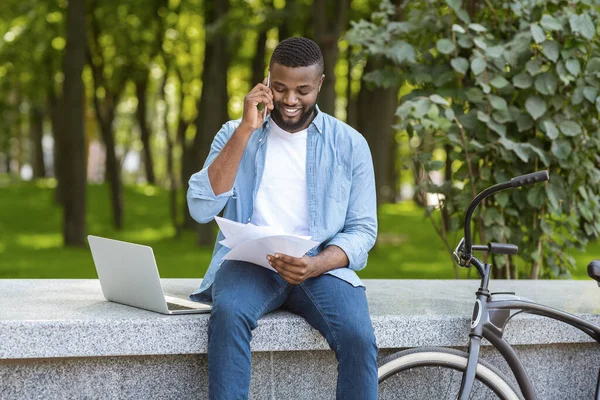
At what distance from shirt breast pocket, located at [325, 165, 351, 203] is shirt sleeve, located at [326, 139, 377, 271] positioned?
0.13 feet

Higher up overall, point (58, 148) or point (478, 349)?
point (58, 148)

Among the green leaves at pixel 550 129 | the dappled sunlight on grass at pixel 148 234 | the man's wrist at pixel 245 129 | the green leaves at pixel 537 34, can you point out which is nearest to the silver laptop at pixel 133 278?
the man's wrist at pixel 245 129

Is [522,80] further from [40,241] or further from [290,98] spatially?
[40,241]

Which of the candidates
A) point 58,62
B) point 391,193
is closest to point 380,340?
point 58,62

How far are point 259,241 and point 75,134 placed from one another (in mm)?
12156

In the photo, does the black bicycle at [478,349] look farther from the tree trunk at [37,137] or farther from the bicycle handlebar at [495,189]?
the tree trunk at [37,137]

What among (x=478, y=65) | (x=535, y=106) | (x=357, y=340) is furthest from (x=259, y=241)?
(x=535, y=106)

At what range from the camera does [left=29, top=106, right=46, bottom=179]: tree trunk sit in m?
29.2

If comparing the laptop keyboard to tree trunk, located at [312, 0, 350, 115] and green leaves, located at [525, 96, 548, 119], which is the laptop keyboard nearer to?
green leaves, located at [525, 96, 548, 119]

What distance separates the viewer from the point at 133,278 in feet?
12.6

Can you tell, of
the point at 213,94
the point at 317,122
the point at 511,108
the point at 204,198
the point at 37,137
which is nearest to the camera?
the point at 204,198

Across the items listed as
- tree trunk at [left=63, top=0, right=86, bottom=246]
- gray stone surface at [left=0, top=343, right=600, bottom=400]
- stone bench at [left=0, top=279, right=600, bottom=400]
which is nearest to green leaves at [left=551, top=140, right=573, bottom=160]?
stone bench at [left=0, top=279, right=600, bottom=400]

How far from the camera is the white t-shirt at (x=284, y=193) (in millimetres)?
3947

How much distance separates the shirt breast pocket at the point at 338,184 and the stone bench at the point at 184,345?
1.76 ft
